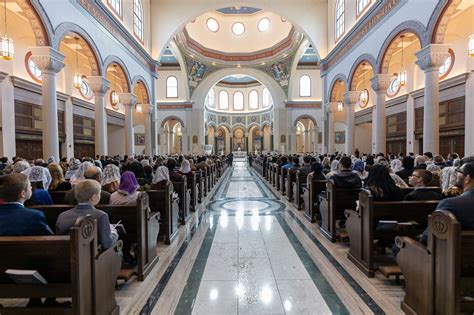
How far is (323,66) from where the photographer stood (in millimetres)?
19266

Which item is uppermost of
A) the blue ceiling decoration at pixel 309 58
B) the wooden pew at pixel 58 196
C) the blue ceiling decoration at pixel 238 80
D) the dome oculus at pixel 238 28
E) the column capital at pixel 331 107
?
the dome oculus at pixel 238 28

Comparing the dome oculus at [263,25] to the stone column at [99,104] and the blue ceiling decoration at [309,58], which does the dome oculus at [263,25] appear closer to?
the blue ceiling decoration at [309,58]

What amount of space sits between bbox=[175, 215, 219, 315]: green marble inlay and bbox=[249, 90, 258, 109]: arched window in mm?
37319

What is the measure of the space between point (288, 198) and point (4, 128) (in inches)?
431

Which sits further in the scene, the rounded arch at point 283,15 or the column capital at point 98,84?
the rounded arch at point 283,15

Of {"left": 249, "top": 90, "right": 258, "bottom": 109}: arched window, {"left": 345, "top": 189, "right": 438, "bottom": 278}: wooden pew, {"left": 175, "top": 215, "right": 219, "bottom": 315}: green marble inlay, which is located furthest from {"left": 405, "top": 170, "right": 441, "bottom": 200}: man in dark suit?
{"left": 249, "top": 90, "right": 258, "bottom": 109}: arched window

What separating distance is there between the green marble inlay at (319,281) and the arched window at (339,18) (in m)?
15.2

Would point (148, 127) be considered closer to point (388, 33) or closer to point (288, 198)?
point (288, 198)

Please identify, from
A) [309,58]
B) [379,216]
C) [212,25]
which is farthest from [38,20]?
[309,58]

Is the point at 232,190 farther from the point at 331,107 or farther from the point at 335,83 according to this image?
the point at 335,83

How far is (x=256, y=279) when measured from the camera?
12.9 feet

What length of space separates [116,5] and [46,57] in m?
7.01

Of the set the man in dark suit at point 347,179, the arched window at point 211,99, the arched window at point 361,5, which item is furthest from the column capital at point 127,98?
the arched window at point 211,99

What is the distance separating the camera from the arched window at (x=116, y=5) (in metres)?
13.9
